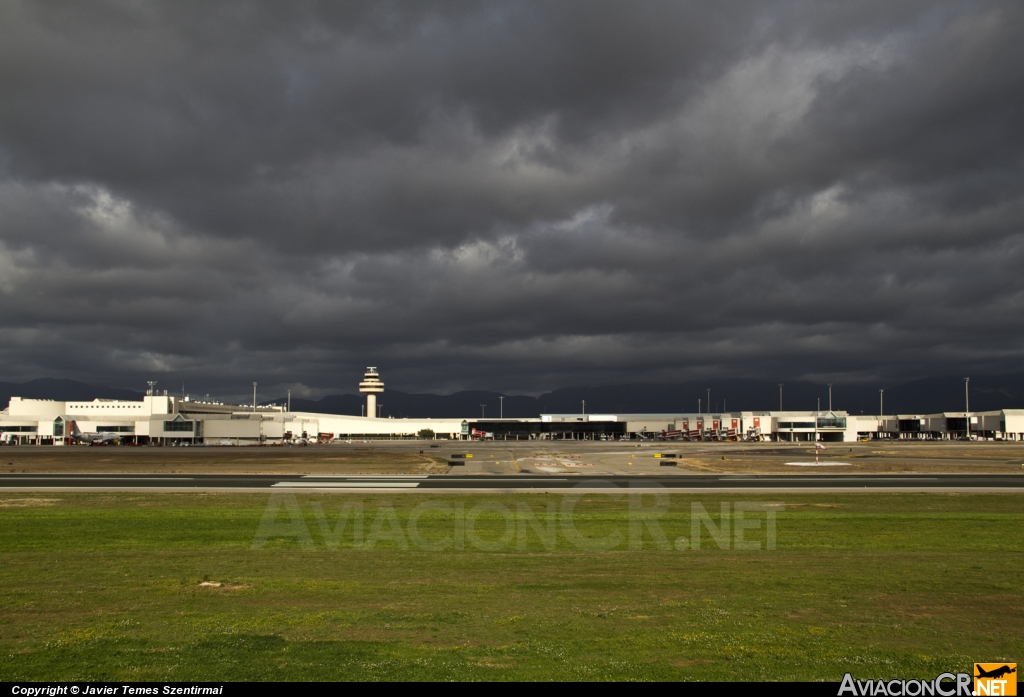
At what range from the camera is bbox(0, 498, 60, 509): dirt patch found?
112 feet

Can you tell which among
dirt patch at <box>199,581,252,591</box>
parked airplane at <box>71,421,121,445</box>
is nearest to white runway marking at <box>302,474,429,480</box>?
dirt patch at <box>199,581,252,591</box>

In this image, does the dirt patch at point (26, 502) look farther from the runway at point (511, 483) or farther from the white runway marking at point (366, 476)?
the white runway marking at point (366, 476)

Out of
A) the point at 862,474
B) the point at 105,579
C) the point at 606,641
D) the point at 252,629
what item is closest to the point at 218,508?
the point at 105,579

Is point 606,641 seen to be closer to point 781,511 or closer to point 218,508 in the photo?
point 781,511

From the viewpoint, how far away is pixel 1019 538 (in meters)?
26.2

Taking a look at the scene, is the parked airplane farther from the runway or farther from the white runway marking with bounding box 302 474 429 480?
the white runway marking with bounding box 302 474 429 480

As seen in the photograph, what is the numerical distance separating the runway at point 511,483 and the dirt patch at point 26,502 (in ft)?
21.4

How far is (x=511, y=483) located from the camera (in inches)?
1950

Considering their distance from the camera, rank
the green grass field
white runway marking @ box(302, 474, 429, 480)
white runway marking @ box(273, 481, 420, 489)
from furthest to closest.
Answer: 1. white runway marking @ box(302, 474, 429, 480)
2. white runway marking @ box(273, 481, 420, 489)
3. the green grass field

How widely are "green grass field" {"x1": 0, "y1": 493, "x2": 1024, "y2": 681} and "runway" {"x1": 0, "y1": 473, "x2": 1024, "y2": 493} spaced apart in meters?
15.4

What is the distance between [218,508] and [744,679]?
29.5m

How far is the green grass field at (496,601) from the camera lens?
1197cm

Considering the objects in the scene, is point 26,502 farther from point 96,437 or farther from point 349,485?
point 96,437

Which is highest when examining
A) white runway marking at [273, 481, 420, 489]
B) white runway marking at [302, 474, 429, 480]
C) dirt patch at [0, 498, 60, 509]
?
dirt patch at [0, 498, 60, 509]
